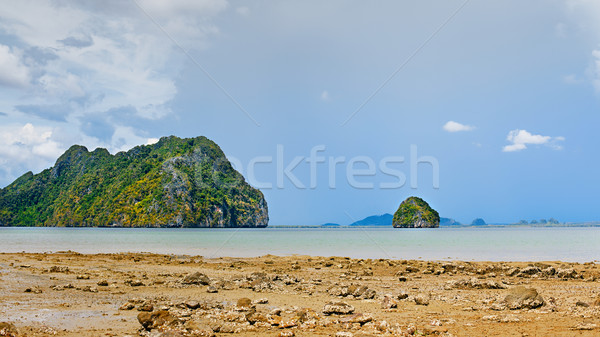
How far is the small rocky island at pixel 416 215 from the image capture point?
19262 cm

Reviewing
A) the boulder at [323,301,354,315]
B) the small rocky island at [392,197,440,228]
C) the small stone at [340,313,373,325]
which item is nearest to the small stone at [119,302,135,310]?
the boulder at [323,301,354,315]

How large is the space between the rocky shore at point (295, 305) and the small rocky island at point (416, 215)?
176 metres

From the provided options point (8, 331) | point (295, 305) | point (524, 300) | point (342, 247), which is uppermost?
point (524, 300)

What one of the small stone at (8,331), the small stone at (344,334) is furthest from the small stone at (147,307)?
the small stone at (344,334)

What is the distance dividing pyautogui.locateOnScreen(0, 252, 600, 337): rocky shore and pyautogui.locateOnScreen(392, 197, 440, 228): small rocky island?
176 meters

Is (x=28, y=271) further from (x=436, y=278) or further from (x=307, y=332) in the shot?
(x=436, y=278)

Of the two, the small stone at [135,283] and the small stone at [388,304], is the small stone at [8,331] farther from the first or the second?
the small stone at [388,304]

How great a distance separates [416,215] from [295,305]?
18828cm

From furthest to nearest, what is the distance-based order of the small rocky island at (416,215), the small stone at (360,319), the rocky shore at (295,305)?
1. the small rocky island at (416,215)
2. the small stone at (360,319)
3. the rocky shore at (295,305)

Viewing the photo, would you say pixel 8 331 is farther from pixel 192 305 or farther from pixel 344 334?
pixel 344 334

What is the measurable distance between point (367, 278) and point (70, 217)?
20828 cm

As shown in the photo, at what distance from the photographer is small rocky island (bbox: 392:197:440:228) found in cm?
19262

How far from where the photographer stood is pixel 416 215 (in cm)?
19338

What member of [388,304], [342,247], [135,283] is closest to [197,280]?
[135,283]
